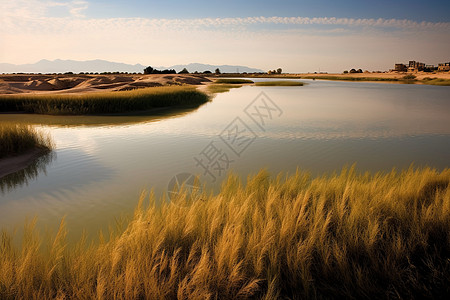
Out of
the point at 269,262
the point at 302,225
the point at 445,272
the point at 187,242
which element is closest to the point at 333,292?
the point at 269,262

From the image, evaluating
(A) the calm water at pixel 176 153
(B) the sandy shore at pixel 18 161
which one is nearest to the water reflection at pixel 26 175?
(A) the calm water at pixel 176 153

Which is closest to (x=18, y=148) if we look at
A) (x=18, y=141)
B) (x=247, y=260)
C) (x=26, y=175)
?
(x=18, y=141)

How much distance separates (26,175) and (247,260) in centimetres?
639

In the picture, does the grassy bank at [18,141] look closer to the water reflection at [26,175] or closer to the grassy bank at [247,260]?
the water reflection at [26,175]

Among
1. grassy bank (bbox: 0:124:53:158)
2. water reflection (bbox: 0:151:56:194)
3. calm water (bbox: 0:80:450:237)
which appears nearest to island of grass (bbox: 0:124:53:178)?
grassy bank (bbox: 0:124:53:158)

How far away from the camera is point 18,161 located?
791cm

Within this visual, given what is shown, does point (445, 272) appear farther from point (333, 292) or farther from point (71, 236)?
point (71, 236)

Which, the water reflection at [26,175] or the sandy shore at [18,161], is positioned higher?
the sandy shore at [18,161]

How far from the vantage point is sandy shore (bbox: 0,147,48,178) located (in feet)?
23.9

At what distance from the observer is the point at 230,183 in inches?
199

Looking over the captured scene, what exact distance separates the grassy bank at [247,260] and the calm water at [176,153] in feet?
5.23

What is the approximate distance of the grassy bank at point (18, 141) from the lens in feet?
26.8

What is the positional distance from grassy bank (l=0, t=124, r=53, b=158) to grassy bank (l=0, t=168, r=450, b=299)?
5.61 metres

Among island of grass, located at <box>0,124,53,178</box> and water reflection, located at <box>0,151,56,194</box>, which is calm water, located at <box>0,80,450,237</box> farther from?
island of grass, located at <box>0,124,53,178</box>
